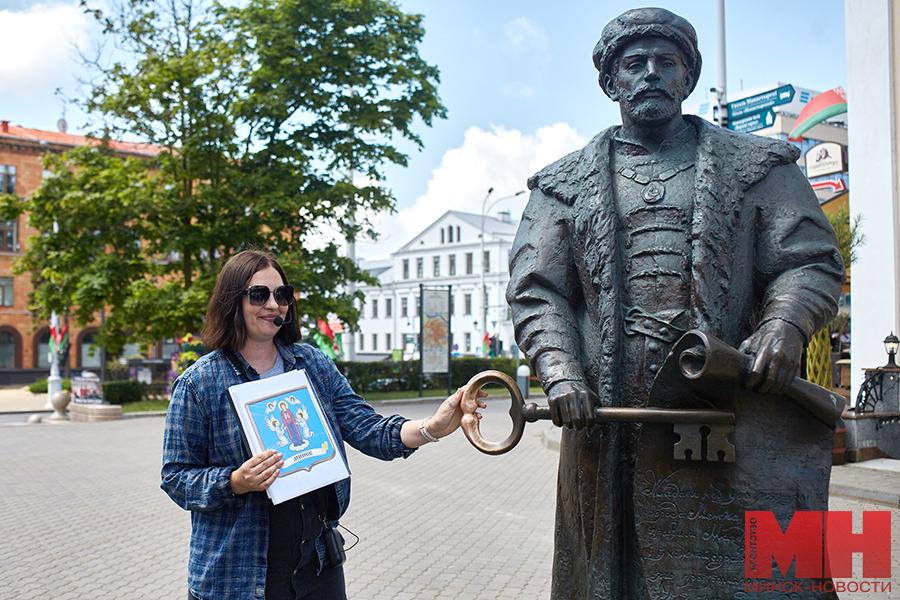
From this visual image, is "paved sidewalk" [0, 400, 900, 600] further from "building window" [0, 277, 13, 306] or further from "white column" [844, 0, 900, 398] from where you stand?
"building window" [0, 277, 13, 306]

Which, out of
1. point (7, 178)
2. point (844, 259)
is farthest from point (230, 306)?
point (7, 178)

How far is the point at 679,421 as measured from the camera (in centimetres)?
211

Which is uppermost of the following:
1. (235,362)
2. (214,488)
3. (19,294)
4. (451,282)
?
(451,282)

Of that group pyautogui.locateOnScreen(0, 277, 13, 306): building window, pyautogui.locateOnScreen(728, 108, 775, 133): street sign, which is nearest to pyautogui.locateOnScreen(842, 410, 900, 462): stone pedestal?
pyautogui.locateOnScreen(728, 108, 775, 133): street sign

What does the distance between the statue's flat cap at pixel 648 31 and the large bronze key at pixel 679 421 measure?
1122mm

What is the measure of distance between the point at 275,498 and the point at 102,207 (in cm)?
1740

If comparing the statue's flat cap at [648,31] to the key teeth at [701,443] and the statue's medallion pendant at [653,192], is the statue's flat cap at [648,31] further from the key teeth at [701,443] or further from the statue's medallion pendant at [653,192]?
the key teeth at [701,443]

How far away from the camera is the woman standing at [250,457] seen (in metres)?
2.36

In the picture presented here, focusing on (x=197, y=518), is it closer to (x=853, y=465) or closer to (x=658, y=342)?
(x=658, y=342)

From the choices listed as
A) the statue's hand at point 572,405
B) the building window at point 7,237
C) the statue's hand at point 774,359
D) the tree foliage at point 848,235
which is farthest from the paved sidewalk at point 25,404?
the statue's hand at point 774,359

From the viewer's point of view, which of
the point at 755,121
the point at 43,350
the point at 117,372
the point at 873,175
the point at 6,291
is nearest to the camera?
the point at 873,175

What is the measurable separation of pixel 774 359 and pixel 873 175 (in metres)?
10.6

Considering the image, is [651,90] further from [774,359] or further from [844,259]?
[844,259]

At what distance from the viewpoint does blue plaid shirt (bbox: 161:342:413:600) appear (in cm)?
236
